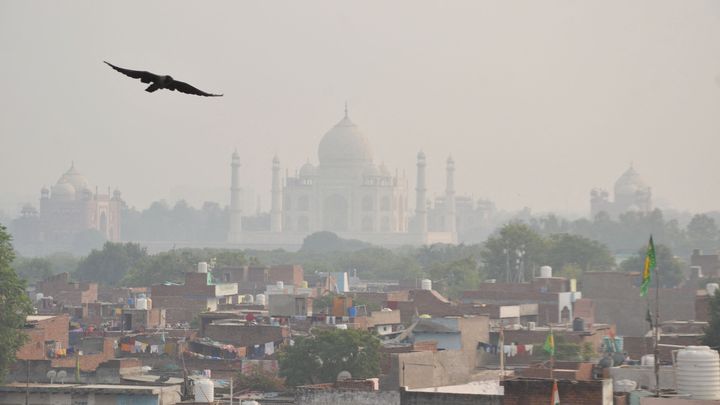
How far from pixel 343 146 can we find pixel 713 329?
152m

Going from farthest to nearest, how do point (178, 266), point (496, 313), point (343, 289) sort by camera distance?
point (178, 266) < point (343, 289) < point (496, 313)

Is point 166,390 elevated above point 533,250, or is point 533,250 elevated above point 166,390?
point 533,250

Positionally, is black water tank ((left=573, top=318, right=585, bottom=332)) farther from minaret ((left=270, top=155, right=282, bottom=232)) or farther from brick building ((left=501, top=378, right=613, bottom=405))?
minaret ((left=270, top=155, right=282, bottom=232))

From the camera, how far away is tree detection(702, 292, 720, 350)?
3209 centimetres

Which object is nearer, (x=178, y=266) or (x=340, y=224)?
(x=178, y=266)

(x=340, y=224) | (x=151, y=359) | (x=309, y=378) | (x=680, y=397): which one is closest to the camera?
(x=680, y=397)

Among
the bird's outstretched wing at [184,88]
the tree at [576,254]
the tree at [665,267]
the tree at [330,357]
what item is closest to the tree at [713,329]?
the tree at [330,357]

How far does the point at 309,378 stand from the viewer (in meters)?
33.0

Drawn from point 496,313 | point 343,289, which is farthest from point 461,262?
point 496,313

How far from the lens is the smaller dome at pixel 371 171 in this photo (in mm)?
186500

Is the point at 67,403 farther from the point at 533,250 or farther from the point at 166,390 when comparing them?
the point at 533,250

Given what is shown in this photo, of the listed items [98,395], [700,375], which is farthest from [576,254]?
[700,375]

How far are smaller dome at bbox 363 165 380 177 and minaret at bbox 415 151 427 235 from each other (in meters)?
5.50

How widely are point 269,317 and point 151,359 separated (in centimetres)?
674
